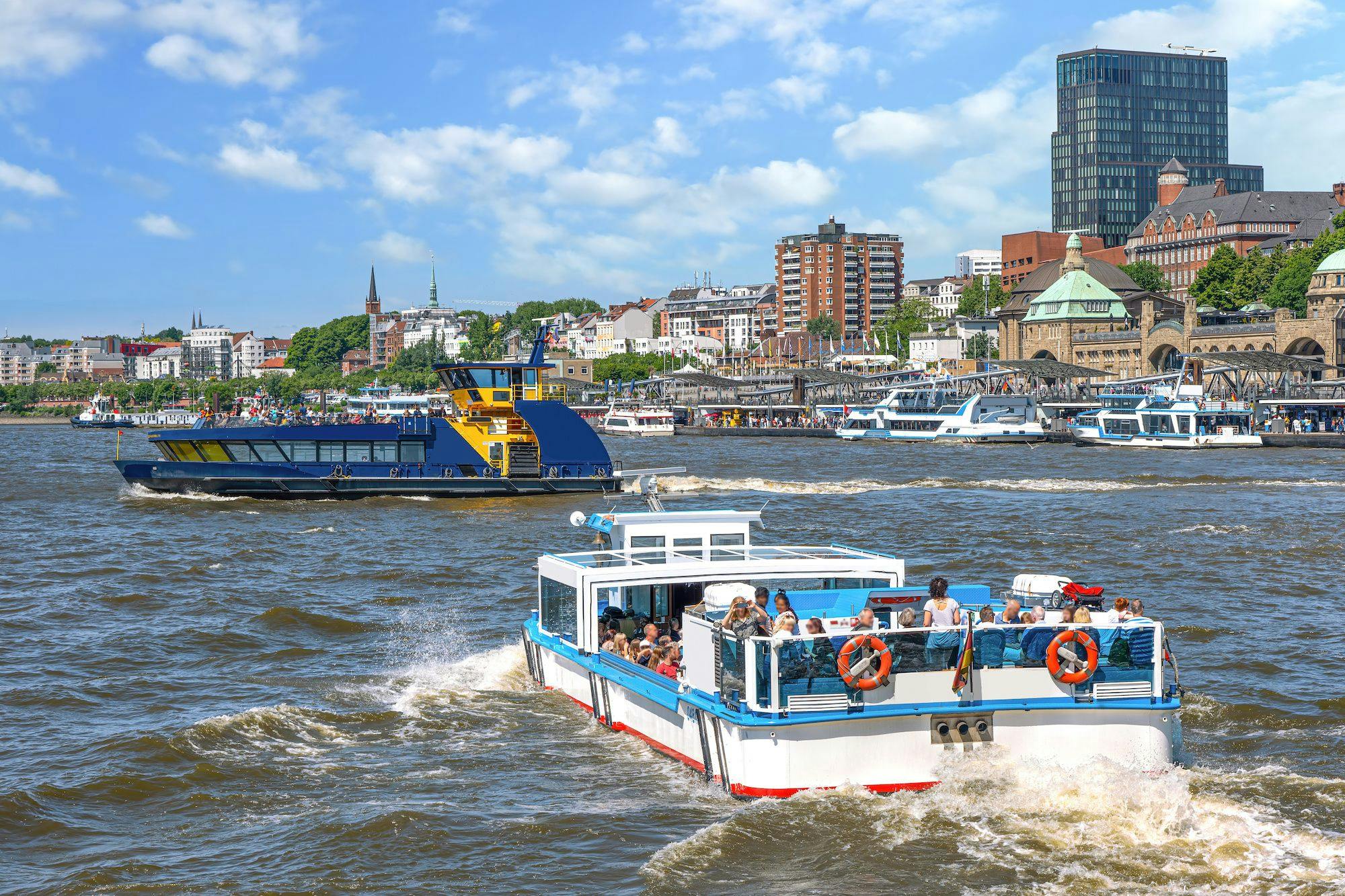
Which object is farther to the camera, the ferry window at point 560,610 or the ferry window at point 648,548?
the ferry window at point 648,548

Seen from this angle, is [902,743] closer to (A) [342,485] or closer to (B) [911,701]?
(B) [911,701]

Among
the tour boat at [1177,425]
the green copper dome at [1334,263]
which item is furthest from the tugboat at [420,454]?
the green copper dome at [1334,263]

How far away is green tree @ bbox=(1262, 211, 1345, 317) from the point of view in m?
160

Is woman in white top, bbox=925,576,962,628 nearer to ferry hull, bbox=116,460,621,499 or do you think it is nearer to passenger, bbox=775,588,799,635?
passenger, bbox=775,588,799,635

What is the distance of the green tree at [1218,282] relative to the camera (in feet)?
581

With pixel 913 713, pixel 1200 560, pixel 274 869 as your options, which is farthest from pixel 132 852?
pixel 1200 560

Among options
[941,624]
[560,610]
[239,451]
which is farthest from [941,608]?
[239,451]

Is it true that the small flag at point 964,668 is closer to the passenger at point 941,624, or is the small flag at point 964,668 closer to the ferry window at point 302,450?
the passenger at point 941,624

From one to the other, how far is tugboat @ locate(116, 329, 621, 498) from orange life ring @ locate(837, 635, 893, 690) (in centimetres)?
4283

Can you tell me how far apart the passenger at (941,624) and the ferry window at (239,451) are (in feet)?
147

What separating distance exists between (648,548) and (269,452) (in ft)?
131

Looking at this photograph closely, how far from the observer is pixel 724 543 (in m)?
21.4

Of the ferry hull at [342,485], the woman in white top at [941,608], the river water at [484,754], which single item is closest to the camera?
the river water at [484,754]

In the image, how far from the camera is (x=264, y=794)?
1769 cm
